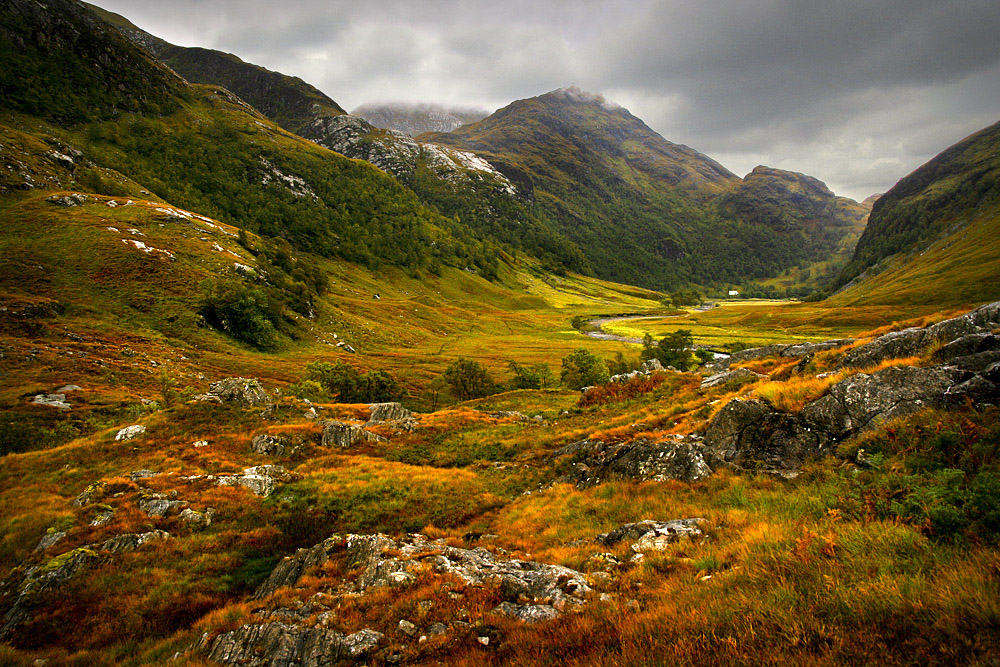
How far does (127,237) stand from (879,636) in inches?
3770

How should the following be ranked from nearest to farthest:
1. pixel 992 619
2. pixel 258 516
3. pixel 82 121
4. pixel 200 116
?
1. pixel 992 619
2. pixel 258 516
3. pixel 82 121
4. pixel 200 116

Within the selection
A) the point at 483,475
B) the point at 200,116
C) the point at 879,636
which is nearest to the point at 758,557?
the point at 879,636

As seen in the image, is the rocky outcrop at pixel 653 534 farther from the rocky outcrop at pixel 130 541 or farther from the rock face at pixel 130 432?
the rock face at pixel 130 432

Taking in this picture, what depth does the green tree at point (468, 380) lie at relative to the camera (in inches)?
2272

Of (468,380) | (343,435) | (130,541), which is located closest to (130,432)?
(343,435)

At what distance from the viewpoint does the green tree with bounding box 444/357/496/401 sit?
5772 cm

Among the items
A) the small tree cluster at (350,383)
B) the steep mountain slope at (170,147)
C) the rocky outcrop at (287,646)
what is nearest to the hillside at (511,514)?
the rocky outcrop at (287,646)

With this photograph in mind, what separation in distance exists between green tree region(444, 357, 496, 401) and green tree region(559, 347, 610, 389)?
1282 centimetres

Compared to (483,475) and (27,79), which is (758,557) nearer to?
(483,475)

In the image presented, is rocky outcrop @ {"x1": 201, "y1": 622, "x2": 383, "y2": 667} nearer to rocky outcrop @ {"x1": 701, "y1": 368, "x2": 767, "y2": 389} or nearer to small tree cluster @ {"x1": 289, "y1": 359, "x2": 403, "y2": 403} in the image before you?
rocky outcrop @ {"x1": 701, "y1": 368, "x2": 767, "y2": 389}

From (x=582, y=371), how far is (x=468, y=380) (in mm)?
18394

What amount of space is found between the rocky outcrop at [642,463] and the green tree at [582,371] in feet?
128

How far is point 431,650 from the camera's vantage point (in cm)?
691

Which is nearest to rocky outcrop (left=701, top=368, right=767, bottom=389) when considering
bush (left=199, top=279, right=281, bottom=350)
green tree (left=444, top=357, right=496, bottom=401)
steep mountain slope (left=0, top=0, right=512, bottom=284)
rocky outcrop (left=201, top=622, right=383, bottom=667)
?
rocky outcrop (left=201, top=622, right=383, bottom=667)
